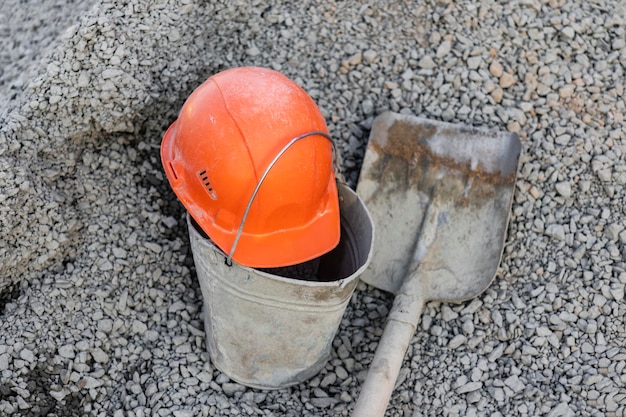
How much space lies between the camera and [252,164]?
2611 mm

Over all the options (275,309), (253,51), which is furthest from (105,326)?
(253,51)

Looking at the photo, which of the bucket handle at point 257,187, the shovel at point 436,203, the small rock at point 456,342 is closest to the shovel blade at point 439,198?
the shovel at point 436,203

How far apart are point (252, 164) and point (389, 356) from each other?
992 mm

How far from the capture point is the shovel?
340 centimetres

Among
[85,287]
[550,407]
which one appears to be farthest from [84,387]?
[550,407]

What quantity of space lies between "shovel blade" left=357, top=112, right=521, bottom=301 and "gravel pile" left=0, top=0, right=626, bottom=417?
0.32 feet

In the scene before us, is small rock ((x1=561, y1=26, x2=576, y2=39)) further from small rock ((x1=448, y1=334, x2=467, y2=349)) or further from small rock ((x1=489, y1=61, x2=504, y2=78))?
small rock ((x1=448, y1=334, x2=467, y2=349))

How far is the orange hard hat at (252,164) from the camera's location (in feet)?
8.60

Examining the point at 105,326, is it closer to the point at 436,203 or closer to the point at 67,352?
the point at 67,352

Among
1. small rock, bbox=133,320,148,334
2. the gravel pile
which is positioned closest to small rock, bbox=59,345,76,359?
the gravel pile

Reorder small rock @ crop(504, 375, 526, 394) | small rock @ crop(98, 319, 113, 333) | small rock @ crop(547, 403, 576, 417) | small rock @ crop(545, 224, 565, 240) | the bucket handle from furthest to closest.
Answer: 1. small rock @ crop(545, 224, 565, 240)
2. small rock @ crop(98, 319, 113, 333)
3. small rock @ crop(504, 375, 526, 394)
4. small rock @ crop(547, 403, 576, 417)
5. the bucket handle

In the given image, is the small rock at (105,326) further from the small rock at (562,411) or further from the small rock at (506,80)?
the small rock at (506,80)

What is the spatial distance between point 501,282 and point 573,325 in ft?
1.20

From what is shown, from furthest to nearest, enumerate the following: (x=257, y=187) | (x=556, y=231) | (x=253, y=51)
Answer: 1. (x=253, y=51)
2. (x=556, y=231)
3. (x=257, y=187)
